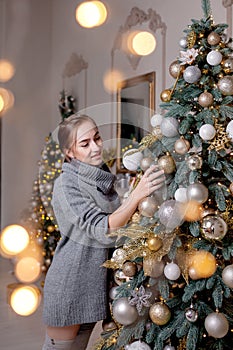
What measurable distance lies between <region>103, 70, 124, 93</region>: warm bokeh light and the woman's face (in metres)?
3.16

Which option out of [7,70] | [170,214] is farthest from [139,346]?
[7,70]

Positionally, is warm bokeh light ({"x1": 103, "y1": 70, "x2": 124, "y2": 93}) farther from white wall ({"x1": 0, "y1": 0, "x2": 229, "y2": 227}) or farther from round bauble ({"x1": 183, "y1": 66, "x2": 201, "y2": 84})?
round bauble ({"x1": 183, "y1": 66, "x2": 201, "y2": 84})

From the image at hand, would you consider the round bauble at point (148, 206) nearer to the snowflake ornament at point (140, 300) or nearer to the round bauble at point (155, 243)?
the round bauble at point (155, 243)

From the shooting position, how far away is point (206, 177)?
1732 mm

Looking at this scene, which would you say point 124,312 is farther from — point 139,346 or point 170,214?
point 170,214

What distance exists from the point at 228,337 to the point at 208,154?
2.14ft

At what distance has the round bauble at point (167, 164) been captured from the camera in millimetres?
1705

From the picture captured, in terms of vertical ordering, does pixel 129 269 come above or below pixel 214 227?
below

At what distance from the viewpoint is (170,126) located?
5.62 feet

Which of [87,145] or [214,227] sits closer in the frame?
[214,227]

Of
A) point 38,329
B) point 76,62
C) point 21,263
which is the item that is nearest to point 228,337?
point 38,329

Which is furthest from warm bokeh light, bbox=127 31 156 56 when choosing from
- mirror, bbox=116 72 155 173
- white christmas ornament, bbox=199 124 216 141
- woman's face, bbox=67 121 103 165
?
white christmas ornament, bbox=199 124 216 141

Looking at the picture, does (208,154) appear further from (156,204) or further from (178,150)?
(156,204)

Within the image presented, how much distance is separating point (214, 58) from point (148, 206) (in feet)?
1.87
